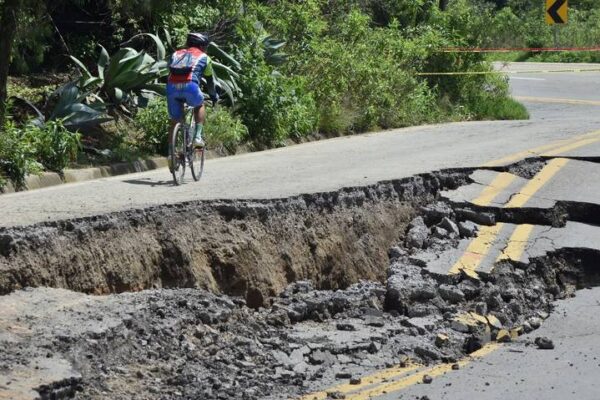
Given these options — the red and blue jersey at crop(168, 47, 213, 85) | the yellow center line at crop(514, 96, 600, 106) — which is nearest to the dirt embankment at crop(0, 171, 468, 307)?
the red and blue jersey at crop(168, 47, 213, 85)

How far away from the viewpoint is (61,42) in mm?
17062

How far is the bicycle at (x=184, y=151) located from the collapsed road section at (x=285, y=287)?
174 cm

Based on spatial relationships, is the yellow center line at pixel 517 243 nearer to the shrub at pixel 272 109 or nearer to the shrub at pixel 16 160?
the shrub at pixel 16 160

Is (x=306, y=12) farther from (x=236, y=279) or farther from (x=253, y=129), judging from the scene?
(x=236, y=279)

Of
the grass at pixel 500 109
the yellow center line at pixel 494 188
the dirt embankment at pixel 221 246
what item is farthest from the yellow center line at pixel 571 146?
the grass at pixel 500 109

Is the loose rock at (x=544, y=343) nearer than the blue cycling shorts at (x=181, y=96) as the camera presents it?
Yes

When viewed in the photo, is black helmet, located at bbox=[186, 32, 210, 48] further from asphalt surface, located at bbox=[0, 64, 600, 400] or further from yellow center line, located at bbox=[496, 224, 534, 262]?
yellow center line, located at bbox=[496, 224, 534, 262]

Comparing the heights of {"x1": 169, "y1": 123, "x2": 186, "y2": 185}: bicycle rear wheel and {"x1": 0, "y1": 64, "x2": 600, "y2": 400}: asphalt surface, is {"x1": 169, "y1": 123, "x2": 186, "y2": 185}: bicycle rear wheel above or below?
above

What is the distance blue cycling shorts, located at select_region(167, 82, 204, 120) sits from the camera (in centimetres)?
1159

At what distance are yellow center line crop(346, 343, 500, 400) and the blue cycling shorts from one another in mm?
4843

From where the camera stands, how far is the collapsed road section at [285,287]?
6742 mm

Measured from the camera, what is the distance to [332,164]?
44.1 ft

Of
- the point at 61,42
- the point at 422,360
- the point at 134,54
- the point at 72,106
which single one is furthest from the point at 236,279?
the point at 61,42

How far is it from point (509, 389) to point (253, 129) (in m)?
9.95
